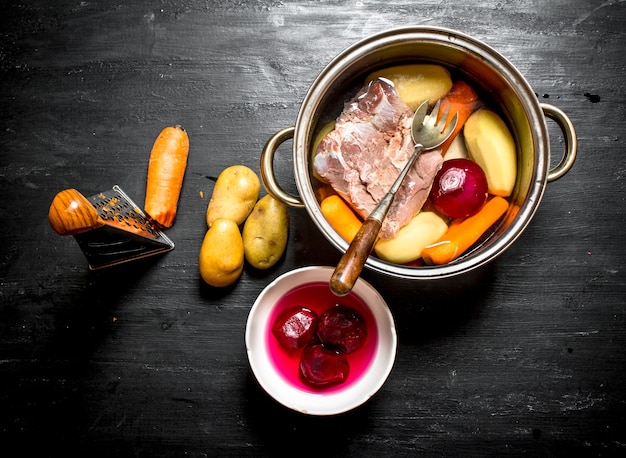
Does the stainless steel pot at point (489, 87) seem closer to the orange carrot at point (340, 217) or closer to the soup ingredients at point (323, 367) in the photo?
the orange carrot at point (340, 217)

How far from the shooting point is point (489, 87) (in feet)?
3.88

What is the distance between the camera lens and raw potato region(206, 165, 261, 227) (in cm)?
128

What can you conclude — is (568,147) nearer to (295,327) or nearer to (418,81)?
(418,81)

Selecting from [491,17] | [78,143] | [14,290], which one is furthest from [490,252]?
[14,290]

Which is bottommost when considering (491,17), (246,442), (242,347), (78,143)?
(246,442)

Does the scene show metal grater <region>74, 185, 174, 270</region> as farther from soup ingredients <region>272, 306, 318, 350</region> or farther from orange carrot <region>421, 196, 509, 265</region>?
orange carrot <region>421, 196, 509, 265</region>

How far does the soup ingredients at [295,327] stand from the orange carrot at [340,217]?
0.75ft

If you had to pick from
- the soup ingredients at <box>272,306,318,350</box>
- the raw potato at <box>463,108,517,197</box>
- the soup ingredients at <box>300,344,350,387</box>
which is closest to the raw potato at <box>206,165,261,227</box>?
the soup ingredients at <box>272,306,318,350</box>

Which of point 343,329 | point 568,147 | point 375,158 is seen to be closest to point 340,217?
point 375,158

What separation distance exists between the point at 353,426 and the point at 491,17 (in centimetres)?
111

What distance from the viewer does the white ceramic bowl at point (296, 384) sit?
1.18 metres

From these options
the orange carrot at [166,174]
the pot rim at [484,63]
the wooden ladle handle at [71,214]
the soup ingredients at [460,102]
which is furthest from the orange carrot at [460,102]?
the wooden ladle handle at [71,214]

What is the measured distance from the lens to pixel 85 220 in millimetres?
1094

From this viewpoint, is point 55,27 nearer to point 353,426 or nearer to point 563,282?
point 353,426
